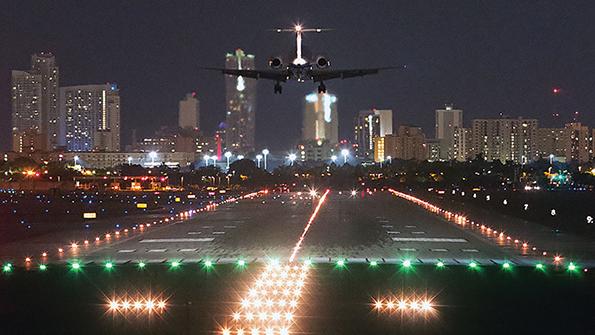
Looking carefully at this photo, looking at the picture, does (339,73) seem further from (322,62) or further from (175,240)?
(175,240)

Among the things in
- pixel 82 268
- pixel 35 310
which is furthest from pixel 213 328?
pixel 82 268

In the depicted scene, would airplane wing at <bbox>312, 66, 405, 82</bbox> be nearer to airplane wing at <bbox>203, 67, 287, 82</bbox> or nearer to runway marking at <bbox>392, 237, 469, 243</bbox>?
airplane wing at <bbox>203, 67, 287, 82</bbox>

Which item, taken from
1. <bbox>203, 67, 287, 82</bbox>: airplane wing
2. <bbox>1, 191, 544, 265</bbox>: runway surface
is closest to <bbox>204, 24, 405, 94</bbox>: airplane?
<bbox>203, 67, 287, 82</bbox>: airplane wing

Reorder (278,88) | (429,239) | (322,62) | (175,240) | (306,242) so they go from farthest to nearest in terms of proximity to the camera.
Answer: (278,88), (322,62), (429,239), (175,240), (306,242)

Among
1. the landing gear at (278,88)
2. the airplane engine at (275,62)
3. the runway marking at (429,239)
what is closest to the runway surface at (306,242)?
the runway marking at (429,239)

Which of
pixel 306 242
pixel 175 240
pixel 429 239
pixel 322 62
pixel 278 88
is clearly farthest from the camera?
pixel 278 88

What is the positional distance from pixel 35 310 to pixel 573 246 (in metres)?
24.4

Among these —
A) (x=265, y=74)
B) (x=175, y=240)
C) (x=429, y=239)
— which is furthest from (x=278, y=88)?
(x=429, y=239)

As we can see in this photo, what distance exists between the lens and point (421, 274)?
2642cm

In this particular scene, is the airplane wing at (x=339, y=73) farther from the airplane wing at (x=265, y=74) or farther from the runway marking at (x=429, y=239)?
the runway marking at (x=429, y=239)

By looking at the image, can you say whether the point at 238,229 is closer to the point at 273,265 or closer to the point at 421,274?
the point at 273,265

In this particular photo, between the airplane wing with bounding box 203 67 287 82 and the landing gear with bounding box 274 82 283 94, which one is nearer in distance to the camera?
the airplane wing with bounding box 203 67 287 82

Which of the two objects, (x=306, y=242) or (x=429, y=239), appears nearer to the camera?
(x=306, y=242)

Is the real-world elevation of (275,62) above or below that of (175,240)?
above
